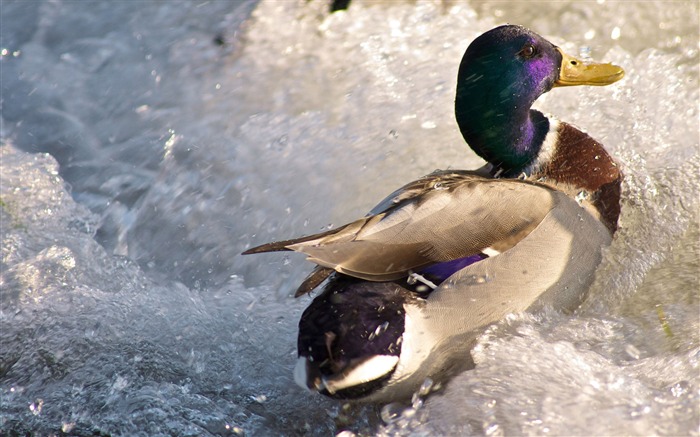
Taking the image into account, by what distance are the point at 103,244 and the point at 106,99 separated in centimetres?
130

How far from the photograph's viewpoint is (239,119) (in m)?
4.51

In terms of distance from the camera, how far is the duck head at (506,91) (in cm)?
310

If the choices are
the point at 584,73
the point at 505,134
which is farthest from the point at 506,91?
the point at 584,73

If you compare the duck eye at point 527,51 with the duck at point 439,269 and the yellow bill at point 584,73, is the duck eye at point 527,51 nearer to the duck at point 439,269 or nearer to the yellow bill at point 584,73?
the duck at point 439,269

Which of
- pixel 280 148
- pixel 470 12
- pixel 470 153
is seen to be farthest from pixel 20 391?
pixel 470 12

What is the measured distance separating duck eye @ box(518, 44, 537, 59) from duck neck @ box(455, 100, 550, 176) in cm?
19

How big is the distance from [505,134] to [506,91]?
164mm

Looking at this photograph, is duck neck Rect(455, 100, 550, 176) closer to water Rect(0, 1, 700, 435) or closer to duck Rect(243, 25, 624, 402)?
duck Rect(243, 25, 624, 402)

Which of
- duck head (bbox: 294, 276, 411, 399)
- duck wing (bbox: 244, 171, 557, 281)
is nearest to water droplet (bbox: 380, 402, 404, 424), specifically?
duck head (bbox: 294, 276, 411, 399)

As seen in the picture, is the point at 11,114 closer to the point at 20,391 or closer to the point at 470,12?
the point at 20,391

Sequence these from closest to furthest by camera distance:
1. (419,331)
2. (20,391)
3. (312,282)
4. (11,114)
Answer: (419,331) → (312,282) → (20,391) → (11,114)

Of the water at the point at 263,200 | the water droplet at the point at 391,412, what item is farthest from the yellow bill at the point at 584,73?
the water droplet at the point at 391,412

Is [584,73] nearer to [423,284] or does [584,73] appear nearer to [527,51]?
[527,51]

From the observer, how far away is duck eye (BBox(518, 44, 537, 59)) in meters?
3.14
